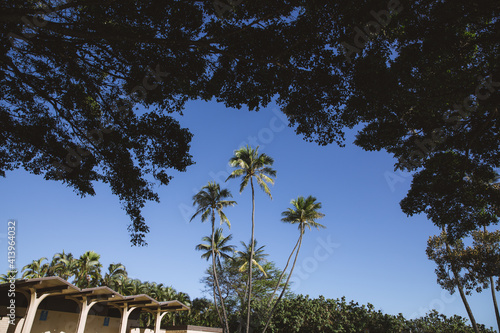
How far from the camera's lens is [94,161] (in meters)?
8.52

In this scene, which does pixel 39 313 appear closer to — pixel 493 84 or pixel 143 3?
pixel 143 3

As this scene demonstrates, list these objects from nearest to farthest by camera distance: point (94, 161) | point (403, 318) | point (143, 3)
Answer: point (143, 3)
point (94, 161)
point (403, 318)

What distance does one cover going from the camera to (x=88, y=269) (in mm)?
31594

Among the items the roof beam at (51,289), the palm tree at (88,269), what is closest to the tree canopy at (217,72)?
the roof beam at (51,289)

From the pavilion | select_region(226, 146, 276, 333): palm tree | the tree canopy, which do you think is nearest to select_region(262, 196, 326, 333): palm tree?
select_region(226, 146, 276, 333): palm tree

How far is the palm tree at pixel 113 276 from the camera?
3211 cm

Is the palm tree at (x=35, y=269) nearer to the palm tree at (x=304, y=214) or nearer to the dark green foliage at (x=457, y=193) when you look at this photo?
the palm tree at (x=304, y=214)

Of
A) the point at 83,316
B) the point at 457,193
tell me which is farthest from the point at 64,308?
the point at 457,193

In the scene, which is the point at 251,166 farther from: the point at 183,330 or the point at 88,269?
the point at 88,269

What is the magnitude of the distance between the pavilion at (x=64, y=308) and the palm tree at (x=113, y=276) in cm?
1347

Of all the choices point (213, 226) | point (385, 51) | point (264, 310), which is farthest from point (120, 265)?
point (385, 51)

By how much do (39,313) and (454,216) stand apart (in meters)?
20.2

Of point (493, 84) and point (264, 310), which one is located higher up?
point (493, 84)

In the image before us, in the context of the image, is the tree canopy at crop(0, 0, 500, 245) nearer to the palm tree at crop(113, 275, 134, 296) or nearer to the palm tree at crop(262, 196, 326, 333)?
the palm tree at crop(262, 196, 326, 333)
